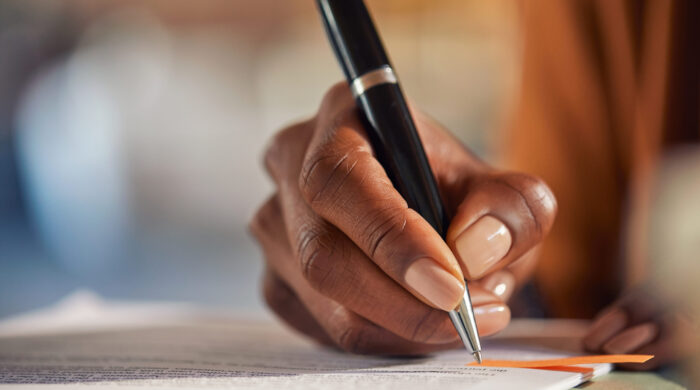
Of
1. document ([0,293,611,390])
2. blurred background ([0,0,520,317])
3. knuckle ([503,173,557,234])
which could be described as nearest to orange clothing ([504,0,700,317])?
document ([0,293,611,390])

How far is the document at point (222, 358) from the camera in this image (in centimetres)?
31

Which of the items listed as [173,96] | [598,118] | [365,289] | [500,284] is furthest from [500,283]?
[173,96]

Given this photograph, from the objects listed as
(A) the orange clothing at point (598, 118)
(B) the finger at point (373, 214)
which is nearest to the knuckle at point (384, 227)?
(B) the finger at point (373, 214)

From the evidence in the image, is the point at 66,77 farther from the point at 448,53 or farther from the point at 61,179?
the point at 448,53

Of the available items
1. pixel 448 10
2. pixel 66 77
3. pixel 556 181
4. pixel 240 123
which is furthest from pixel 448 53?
pixel 556 181

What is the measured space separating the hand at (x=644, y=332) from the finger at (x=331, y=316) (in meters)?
0.09

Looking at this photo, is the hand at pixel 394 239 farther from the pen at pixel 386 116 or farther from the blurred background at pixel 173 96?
the blurred background at pixel 173 96

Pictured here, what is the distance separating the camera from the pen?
0.36m

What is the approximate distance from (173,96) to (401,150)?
313cm

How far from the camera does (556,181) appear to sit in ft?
2.43

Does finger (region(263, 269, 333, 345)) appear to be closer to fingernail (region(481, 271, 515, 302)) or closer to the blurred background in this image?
fingernail (region(481, 271, 515, 302))

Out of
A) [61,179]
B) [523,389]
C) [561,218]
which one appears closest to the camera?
[523,389]

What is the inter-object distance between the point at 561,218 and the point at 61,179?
2.96m

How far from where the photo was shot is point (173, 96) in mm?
3316
